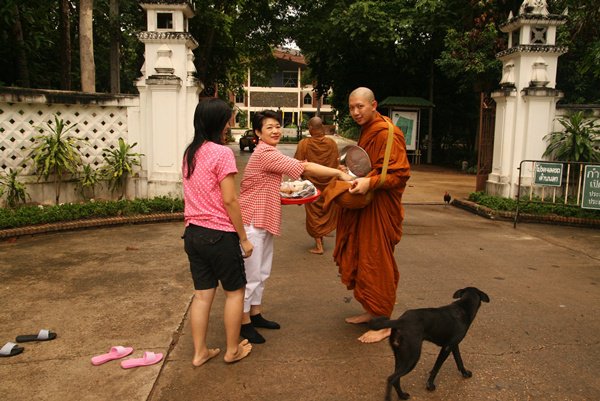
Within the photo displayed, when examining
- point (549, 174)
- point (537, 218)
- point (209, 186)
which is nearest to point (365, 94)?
point (209, 186)

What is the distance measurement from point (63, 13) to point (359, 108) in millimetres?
11420

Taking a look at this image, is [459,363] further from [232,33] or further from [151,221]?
[232,33]

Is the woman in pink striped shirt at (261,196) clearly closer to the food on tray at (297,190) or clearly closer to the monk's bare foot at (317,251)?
the food on tray at (297,190)

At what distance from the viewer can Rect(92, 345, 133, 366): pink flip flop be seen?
322cm

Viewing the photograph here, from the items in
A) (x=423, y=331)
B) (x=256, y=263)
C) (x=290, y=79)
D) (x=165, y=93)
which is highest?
(x=290, y=79)

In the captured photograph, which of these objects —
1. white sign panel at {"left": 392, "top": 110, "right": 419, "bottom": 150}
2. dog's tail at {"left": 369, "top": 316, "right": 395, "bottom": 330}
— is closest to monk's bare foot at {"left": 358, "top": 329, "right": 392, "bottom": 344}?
dog's tail at {"left": 369, "top": 316, "right": 395, "bottom": 330}

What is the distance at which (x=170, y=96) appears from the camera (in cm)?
822

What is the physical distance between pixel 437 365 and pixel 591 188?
6168mm

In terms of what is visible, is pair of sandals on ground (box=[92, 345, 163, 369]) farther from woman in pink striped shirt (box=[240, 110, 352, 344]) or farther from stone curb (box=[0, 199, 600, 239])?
stone curb (box=[0, 199, 600, 239])

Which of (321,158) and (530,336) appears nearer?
(530,336)

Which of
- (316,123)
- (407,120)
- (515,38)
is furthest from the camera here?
(407,120)

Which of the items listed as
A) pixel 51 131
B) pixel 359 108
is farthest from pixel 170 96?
pixel 359 108

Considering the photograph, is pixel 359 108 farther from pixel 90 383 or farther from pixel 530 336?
pixel 90 383

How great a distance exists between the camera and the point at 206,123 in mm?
3025
